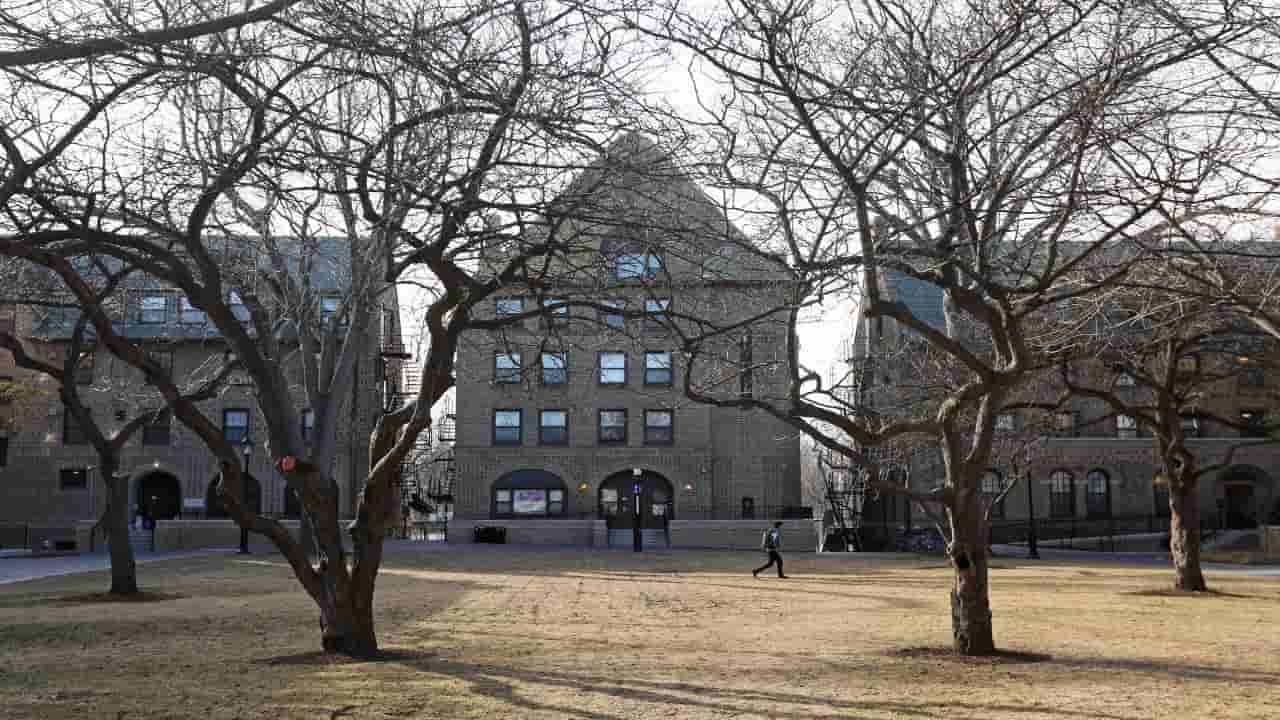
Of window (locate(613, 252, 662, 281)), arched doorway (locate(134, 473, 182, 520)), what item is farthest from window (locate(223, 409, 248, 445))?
window (locate(613, 252, 662, 281))

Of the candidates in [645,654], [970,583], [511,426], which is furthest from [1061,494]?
[645,654]

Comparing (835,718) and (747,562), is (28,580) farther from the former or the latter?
(835,718)

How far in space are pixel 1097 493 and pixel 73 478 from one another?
46557 millimetres

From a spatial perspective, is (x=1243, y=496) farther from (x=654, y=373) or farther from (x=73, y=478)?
(x=73, y=478)

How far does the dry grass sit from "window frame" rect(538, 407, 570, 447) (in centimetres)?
3023

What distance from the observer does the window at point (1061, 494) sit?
60188 millimetres

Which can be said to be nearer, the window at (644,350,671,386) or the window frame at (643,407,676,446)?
the window at (644,350,671,386)

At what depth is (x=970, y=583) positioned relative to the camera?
14312 mm

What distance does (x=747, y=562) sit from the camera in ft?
133

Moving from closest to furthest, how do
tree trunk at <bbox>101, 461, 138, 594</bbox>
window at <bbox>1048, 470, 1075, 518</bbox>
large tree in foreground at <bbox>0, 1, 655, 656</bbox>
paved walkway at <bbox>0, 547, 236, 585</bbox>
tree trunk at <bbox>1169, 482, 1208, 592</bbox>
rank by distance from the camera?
large tree in foreground at <bbox>0, 1, 655, 656</bbox> → tree trunk at <bbox>101, 461, 138, 594</bbox> → tree trunk at <bbox>1169, 482, 1208, 592</bbox> → paved walkway at <bbox>0, 547, 236, 585</bbox> → window at <bbox>1048, 470, 1075, 518</bbox>

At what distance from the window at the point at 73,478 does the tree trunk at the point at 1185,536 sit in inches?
1886

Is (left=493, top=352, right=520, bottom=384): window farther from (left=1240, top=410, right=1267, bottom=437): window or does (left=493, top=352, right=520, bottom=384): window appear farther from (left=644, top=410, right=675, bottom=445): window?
(left=1240, top=410, right=1267, bottom=437): window

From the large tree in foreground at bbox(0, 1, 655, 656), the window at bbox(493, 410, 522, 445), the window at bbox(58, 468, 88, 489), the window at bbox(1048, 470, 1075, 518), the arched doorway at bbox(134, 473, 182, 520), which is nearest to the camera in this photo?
the large tree in foreground at bbox(0, 1, 655, 656)

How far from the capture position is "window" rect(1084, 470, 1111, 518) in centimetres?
6038
